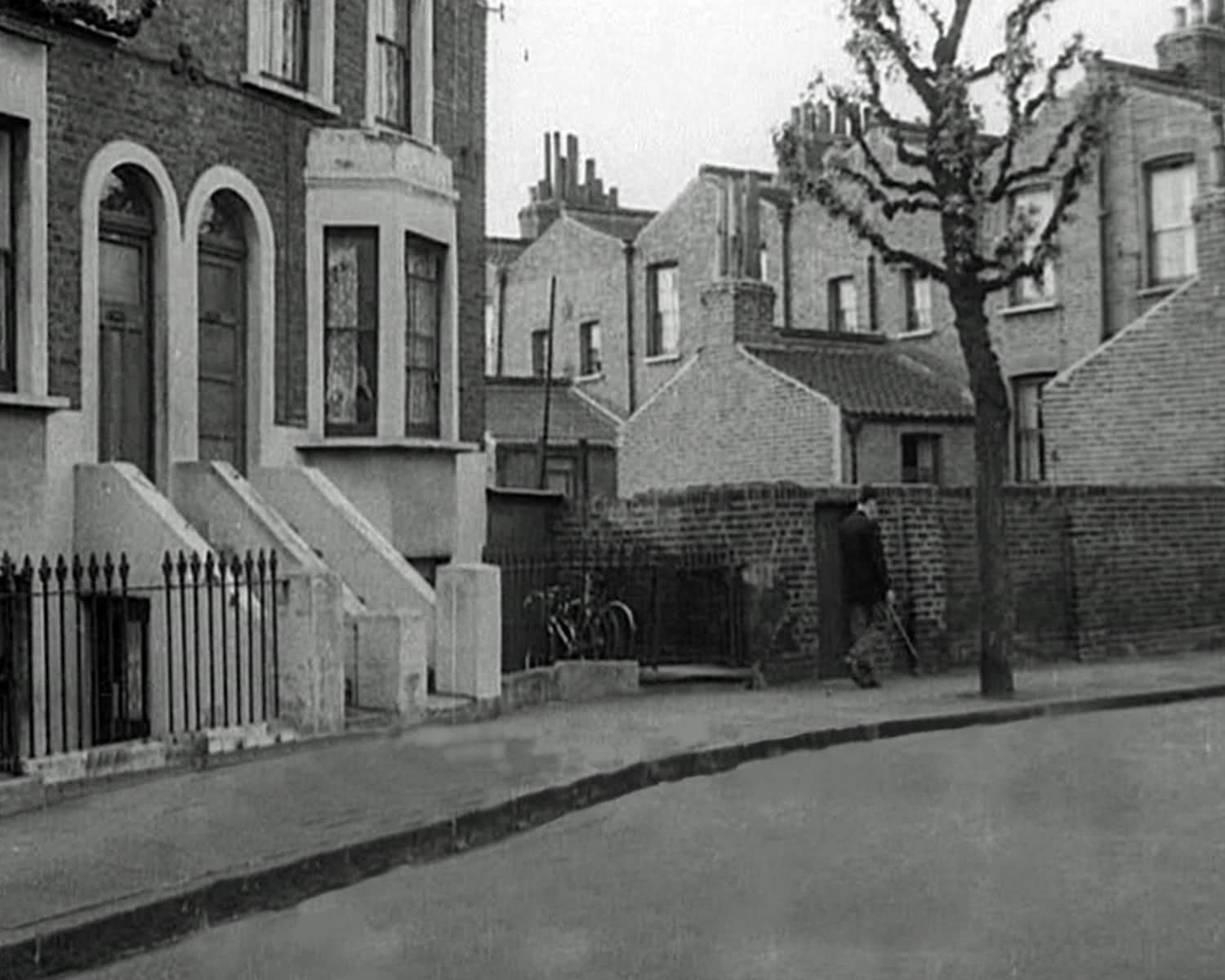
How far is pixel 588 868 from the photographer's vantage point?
877 centimetres

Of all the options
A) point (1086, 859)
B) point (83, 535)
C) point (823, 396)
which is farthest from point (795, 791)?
point (823, 396)

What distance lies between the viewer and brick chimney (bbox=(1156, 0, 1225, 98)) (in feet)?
108

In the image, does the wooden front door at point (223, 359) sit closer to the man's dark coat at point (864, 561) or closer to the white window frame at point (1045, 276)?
the man's dark coat at point (864, 561)

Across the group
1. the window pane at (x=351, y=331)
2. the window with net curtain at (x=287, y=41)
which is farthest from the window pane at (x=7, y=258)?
the window pane at (x=351, y=331)

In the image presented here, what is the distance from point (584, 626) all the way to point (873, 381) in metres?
15.8

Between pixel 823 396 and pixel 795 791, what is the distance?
19.6 meters

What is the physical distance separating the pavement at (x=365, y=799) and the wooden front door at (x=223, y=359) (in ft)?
12.5

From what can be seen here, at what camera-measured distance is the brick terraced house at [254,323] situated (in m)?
13.4

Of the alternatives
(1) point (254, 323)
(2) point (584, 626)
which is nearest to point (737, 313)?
(2) point (584, 626)

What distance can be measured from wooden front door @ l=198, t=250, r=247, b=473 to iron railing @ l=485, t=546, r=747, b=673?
305 centimetres

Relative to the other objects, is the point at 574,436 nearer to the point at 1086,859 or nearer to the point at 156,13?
the point at 156,13

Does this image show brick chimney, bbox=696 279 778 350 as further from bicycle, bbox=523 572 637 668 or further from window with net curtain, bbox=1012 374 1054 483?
bicycle, bbox=523 572 637 668

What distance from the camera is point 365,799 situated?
10.5m

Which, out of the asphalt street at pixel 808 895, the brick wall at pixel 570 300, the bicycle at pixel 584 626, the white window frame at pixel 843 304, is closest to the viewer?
the asphalt street at pixel 808 895
